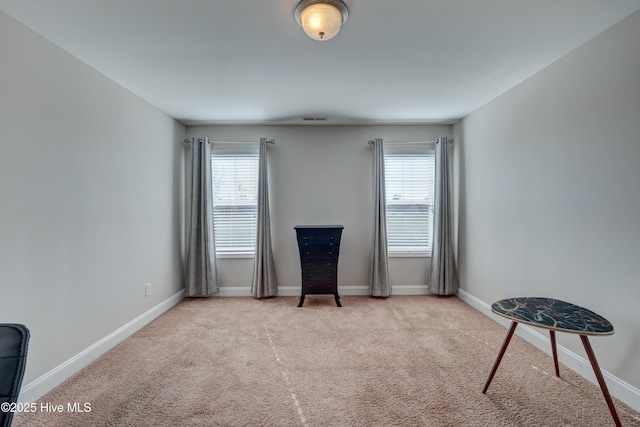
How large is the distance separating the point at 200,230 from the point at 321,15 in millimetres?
2972

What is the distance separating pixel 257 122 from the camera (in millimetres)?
3697

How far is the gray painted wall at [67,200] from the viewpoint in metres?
1.67

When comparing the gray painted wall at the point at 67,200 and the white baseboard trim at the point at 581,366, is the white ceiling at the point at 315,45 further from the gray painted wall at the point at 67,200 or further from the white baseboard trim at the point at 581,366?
the white baseboard trim at the point at 581,366

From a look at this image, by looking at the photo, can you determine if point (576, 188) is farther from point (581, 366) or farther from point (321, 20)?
point (321, 20)

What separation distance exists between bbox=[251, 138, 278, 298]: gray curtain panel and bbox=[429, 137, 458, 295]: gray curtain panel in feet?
7.29

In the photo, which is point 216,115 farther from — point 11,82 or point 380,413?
point 380,413

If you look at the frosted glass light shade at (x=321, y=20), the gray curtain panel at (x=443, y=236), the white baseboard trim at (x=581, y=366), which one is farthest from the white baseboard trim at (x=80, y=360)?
the white baseboard trim at (x=581, y=366)

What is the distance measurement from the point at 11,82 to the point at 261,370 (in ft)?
8.11

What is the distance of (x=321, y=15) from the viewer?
1.54m

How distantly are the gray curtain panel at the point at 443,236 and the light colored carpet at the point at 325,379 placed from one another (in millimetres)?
711

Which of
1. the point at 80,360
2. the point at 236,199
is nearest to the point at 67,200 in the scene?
the point at 80,360

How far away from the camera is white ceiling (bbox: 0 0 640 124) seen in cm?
160

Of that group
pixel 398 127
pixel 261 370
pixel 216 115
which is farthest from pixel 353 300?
pixel 216 115

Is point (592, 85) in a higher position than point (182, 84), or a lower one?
lower
